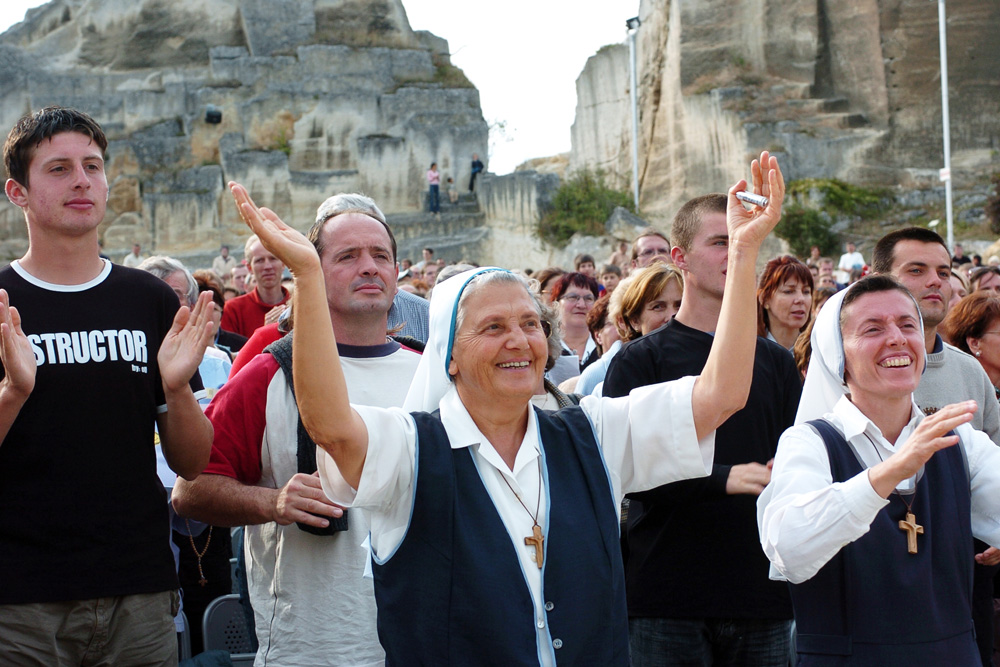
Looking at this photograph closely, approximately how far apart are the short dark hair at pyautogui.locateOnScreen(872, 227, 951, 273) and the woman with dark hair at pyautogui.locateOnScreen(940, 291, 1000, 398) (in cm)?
64

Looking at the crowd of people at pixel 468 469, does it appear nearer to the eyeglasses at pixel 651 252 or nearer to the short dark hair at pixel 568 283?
the short dark hair at pixel 568 283

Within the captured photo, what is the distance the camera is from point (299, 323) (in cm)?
256

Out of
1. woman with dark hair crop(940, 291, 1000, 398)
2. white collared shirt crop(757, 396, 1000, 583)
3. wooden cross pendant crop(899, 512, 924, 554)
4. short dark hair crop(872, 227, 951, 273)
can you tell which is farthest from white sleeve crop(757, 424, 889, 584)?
woman with dark hair crop(940, 291, 1000, 398)

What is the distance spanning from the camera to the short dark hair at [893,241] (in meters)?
4.74

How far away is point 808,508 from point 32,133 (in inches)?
103

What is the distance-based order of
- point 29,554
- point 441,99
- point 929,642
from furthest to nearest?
point 441,99, point 29,554, point 929,642

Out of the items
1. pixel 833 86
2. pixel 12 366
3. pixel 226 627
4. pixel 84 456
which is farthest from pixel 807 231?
pixel 12 366

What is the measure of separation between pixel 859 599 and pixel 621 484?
2.40 ft

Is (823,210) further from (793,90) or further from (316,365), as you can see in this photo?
(316,365)

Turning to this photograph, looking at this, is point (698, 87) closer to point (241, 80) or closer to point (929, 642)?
point (241, 80)

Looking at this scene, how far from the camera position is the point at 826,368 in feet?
10.8

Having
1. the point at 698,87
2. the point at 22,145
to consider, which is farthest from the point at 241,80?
the point at 22,145

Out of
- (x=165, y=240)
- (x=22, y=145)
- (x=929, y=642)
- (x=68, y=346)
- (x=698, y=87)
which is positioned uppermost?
(x=698, y=87)

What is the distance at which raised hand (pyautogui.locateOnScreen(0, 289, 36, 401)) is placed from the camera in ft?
9.93
